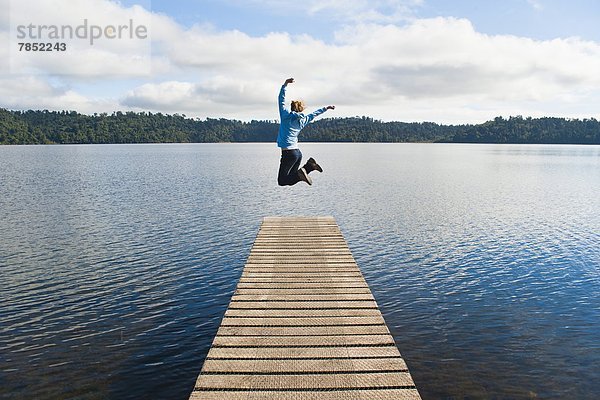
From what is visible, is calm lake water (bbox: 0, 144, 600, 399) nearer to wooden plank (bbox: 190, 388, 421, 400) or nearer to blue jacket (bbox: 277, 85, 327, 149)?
wooden plank (bbox: 190, 388, 421, 400)

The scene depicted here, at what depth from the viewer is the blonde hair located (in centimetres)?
1291

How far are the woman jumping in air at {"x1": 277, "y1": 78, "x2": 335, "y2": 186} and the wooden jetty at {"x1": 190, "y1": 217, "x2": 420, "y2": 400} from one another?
8.26 ft

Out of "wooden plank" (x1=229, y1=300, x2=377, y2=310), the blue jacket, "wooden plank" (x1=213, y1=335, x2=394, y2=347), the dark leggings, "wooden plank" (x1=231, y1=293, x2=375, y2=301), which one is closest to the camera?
"wooden plank" (x1=213, y1=335, x2=394, y2=347)

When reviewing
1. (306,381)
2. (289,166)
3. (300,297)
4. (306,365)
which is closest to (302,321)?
(300,297)

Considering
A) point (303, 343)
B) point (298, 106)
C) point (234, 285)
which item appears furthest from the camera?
point (234, 285)

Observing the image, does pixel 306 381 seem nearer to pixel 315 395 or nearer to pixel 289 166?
pixel 315 395

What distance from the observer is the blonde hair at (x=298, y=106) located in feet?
42.3

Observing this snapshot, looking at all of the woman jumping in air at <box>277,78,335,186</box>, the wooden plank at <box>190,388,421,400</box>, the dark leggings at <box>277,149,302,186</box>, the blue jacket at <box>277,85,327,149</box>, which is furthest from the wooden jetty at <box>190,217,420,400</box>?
the blue jacket at <box>277,85,327,149</box>

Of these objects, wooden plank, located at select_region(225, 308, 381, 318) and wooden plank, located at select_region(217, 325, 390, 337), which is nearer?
wooden plank, located at select_region(217, 325, 390, 337)

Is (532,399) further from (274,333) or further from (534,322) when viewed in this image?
(274,333)

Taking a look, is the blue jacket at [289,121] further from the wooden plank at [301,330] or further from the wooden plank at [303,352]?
the wooden plank at [303,352]

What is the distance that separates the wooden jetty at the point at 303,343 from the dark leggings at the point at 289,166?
239 centimetres

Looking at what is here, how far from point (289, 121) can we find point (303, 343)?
6.49 m

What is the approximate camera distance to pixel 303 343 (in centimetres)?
828
